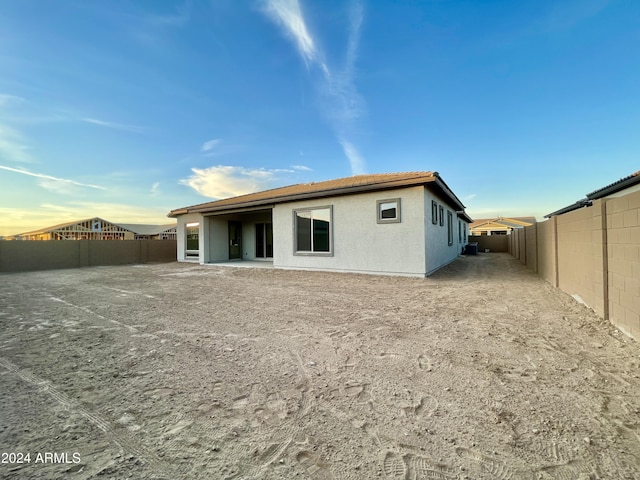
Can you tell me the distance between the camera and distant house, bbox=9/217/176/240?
102 ft

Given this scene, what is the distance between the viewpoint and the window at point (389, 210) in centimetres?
873

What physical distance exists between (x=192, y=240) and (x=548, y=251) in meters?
16.0

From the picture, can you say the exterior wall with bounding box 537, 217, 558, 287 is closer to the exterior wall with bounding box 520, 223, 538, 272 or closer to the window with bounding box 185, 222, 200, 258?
the exterior wall with bounding box 520, 223, 538, 272

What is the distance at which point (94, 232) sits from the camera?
34.0m

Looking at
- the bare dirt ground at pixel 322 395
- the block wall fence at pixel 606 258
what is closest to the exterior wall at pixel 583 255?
the block wall fence at pixel 606 258

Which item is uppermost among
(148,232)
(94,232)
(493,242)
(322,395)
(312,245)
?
(148,232)

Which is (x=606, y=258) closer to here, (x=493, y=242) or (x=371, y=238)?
(x=371, y=238)

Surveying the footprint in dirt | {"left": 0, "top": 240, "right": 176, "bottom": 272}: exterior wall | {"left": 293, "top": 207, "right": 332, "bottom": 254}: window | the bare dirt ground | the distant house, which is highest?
the distant house

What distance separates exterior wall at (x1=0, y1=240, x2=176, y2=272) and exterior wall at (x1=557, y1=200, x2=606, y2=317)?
65.7 feet

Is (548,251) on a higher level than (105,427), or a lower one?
higher

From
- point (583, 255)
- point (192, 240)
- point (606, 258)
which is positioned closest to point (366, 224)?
point (583, 255)

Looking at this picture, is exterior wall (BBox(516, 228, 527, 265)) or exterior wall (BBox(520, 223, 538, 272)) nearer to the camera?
exterior wall (BBox(520, 223, 538, 272))

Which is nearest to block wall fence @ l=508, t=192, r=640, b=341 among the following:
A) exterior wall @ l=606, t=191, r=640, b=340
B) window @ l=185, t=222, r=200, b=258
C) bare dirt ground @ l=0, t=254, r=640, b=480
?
exterior wall @ l=606, t=191, r=640, b=340

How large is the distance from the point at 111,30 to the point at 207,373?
998cm
